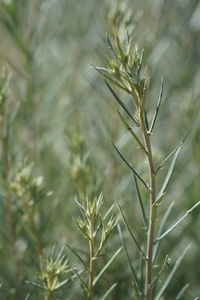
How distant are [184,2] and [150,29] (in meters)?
0.23

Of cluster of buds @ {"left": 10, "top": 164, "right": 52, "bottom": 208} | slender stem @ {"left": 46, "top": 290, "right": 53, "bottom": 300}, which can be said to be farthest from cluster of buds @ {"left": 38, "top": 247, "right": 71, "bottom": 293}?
cluster of buds @ {"left": 10, "top": 164, "right": 52, "bottom": 208}

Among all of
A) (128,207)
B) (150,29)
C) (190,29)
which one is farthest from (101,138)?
(190,29)

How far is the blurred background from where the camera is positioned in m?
0.83

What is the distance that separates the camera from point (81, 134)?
2.74 ft

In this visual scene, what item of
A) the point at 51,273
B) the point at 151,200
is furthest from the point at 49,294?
the point at 151,200

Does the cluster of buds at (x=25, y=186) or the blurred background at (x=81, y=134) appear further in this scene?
the blurred background at (x=81, y=134)

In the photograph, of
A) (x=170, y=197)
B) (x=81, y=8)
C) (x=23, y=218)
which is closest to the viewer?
(x=23, y=218)

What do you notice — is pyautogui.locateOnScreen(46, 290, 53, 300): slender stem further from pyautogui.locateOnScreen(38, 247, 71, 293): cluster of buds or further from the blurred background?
the blurred background

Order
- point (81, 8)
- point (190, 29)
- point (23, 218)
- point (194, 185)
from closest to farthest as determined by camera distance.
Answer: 1. point (23, 218)
2. point (194, 185)
3. point (190, 29)
4. point (81, 8)

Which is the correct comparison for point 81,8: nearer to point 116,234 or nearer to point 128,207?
point 128,207

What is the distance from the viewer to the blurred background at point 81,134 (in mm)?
830

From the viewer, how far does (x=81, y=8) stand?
132 centimetres

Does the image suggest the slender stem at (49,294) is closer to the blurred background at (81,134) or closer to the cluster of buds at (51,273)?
the cluster of buds at (51,273)

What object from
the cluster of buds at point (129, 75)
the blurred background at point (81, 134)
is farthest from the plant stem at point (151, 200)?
the blurred background at point (81, 134)
